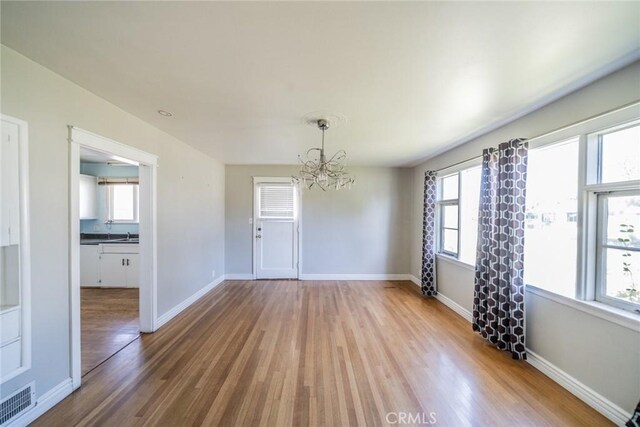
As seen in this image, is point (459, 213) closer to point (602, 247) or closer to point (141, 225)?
point (602, 247)

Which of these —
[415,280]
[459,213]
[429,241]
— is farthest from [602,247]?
[415,280]

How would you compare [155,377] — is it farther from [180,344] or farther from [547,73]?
[547,73]

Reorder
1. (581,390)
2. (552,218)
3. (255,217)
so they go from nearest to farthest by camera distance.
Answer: (581,390)
(552,218)
(255,217)

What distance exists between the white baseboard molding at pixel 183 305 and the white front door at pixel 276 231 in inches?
38.8

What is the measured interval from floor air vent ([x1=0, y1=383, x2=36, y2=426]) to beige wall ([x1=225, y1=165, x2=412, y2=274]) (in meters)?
3.59

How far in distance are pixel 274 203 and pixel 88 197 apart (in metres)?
3.60

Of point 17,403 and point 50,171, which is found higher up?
point 50,171

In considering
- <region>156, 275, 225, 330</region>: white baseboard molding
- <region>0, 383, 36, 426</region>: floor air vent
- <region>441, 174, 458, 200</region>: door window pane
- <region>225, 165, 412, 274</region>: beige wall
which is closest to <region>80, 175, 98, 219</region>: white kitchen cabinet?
<region>225, 165, 412, 274</region>: beige wall

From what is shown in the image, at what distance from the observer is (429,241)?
438cm

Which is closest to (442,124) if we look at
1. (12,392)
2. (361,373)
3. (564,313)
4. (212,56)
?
(564,313)

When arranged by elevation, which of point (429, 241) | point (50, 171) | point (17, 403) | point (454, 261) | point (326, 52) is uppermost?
point (326, 52)

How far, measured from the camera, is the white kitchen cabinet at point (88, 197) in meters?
4.70

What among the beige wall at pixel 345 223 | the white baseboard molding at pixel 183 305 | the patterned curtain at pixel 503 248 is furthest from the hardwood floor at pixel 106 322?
the patterned curtain at pixel 503 248

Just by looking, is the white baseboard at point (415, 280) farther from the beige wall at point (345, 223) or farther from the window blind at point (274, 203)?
the window blind at point (274, 203)
